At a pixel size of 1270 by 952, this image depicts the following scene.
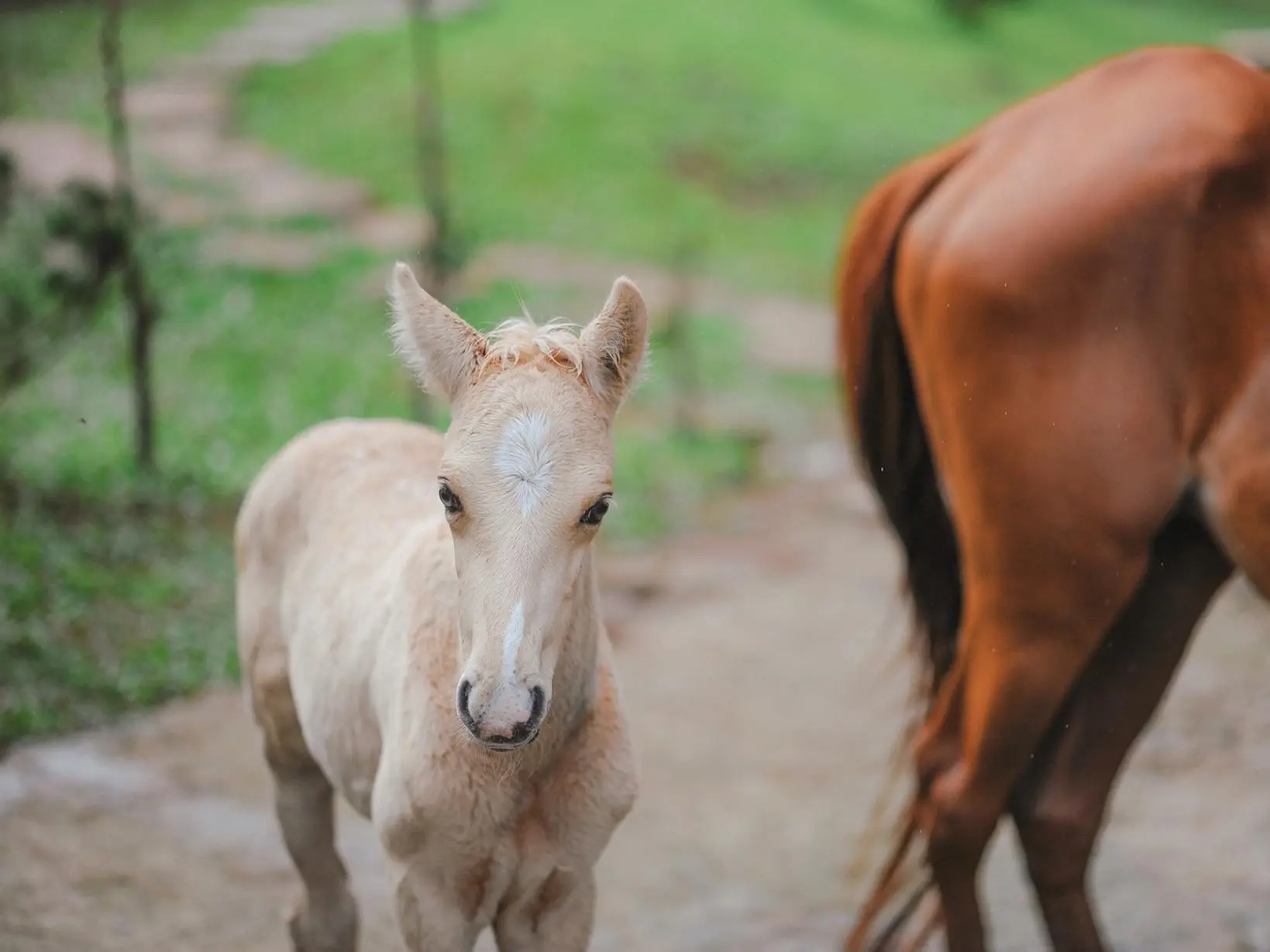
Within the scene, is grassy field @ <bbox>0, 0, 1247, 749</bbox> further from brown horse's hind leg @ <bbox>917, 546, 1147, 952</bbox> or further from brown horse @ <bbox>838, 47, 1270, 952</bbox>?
brown horse's hind leg @ <bbox>917, 546, 1147, 952</bbox>

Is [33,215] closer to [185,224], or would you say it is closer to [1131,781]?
[185,224]

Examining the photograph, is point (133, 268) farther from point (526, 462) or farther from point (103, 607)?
point (526, 462)

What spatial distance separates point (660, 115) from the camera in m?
13.3

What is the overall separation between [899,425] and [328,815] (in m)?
1.74

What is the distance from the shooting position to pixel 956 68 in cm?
1622

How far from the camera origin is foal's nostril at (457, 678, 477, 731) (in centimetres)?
198

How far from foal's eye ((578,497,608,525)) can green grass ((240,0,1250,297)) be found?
7.98m

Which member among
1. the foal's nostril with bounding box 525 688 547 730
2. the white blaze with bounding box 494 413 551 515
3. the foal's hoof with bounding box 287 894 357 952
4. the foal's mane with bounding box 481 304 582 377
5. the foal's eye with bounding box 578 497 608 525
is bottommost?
the foal's hoof with bounding box 287 894 357 952

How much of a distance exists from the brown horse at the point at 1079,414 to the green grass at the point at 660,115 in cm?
705

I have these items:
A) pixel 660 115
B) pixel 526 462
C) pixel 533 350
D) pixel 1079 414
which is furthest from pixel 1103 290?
pixel 660 115

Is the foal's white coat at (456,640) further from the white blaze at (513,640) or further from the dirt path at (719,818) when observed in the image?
the dirt path at (719,818)

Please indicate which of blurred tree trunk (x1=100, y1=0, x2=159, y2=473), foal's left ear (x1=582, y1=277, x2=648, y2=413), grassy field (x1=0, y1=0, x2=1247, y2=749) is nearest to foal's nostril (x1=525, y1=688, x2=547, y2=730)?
foal's left ear (x1=582, y1=277, x2=648, y2=413)

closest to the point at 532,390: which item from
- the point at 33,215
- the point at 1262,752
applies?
the point at 1262,752

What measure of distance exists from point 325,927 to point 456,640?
104 centimetres
